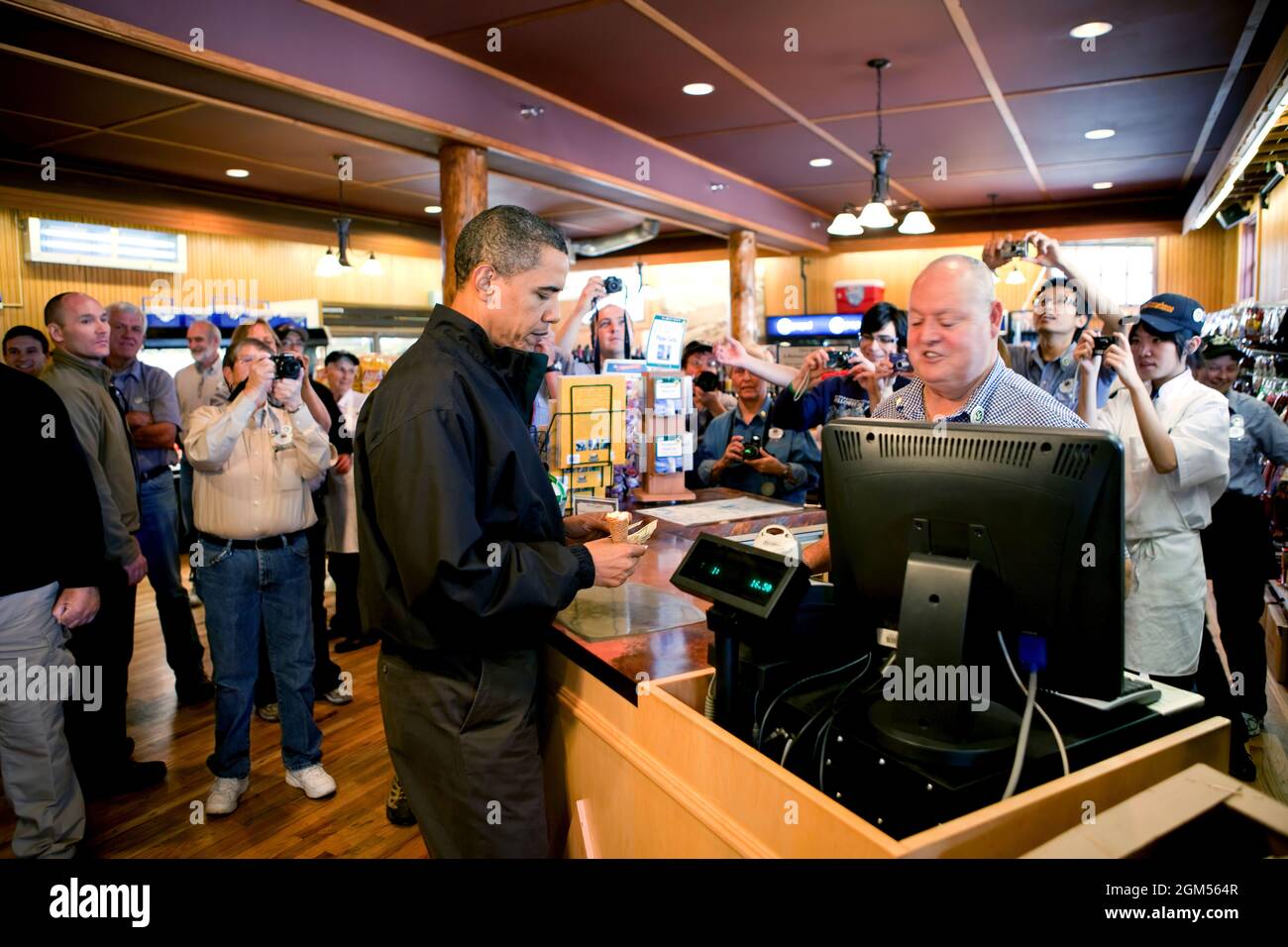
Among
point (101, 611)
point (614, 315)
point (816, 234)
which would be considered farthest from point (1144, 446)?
point (816, 234)

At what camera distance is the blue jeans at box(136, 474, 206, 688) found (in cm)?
386

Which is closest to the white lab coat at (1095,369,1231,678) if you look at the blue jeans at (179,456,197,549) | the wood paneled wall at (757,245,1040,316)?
the blue jeans at (179,456,197,549)

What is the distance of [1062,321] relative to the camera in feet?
9.99

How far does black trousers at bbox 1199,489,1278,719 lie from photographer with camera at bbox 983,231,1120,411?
1.23 meters

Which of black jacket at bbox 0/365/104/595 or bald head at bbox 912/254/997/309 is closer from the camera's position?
bald head at bbox 912/254/997/309

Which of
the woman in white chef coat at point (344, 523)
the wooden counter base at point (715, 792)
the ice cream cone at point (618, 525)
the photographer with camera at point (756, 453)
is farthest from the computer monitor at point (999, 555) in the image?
the woman in white chef coat at point (344, 523)

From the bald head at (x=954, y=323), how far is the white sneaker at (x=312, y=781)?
8.25ft

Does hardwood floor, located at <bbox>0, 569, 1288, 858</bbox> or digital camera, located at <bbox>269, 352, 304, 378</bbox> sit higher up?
digital camera, located at <bbox>269, 352, 304, 378</bbox>

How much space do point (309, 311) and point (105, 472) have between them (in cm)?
552

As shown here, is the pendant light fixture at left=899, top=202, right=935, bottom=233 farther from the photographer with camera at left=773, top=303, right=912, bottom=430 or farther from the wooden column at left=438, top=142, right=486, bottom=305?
the wooden column at left=438, top=142, right=486, bottom=305

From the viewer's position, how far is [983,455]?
1.10 meters

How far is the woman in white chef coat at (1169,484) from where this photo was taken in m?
2.61

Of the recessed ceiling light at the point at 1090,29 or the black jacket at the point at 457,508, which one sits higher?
the recessed ceiling light at the point at 1090,29

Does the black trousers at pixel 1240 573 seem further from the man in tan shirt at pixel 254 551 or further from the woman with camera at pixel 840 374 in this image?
the man in tan shirt at pixel 254 551
